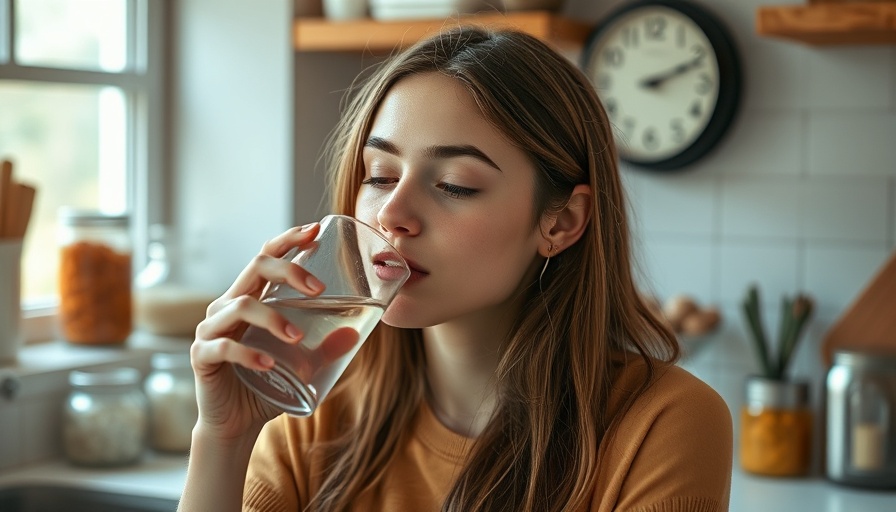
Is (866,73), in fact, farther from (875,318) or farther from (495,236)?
(495,236)

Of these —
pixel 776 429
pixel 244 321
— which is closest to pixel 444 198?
pixel 244 321

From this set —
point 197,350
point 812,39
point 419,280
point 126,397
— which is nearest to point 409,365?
point 419,280

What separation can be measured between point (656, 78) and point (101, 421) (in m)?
1.28

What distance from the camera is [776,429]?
85.5 inches

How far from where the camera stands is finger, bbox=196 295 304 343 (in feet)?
3.25

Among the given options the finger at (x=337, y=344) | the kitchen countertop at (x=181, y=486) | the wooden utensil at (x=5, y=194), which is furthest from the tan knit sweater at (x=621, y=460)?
the wooden utensil at (x=5, y=194)

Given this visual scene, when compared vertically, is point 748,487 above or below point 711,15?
below

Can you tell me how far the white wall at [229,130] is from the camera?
248 centimetres

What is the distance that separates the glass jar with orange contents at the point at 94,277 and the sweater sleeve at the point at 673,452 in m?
1.27

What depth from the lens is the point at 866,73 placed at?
90.2 inches

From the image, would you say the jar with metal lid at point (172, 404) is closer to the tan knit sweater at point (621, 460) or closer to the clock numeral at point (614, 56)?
the tan knit sweater at point (621, 460)

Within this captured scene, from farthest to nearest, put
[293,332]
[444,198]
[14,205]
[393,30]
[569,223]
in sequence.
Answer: [393,30] → [14,205] → [569,223] → [444,198] → [293,332]

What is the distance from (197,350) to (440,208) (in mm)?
282

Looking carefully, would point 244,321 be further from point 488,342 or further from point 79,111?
point 79,111
